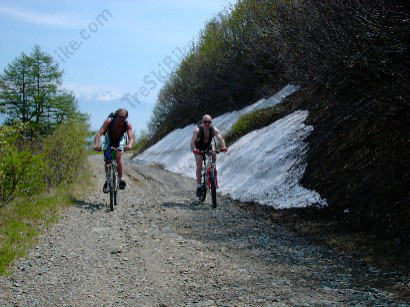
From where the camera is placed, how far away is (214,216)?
9.46 metres

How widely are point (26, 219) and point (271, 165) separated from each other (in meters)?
8.11

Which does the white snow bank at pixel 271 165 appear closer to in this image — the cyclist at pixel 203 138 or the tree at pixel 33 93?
the cyclist at pixel 203 138

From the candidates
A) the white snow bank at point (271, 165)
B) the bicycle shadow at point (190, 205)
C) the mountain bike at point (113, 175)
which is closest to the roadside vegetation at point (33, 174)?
the mountain bike at point (113, 175)

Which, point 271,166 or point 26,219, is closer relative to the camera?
point 26,219

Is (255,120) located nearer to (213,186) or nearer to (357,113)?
(357,113)

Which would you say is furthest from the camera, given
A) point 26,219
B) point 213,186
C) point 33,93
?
point 33,93

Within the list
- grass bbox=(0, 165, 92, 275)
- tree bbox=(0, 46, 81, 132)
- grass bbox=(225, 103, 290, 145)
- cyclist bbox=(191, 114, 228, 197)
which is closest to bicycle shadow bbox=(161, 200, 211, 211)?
cyclist bbox=(191, 114, 228, 197)

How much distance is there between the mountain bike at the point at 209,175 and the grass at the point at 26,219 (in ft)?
10.7

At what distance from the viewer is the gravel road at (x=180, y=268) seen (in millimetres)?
4633

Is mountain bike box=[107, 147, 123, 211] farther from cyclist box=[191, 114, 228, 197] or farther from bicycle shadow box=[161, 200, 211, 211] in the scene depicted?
cyclist box=[191, 114, 228, 197]

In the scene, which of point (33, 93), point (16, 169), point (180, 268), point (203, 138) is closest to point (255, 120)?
point (203, 138)

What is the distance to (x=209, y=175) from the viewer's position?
1082cm

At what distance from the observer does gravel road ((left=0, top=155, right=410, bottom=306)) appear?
463 centimetres

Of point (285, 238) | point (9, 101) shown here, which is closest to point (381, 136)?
point (285, 238)
